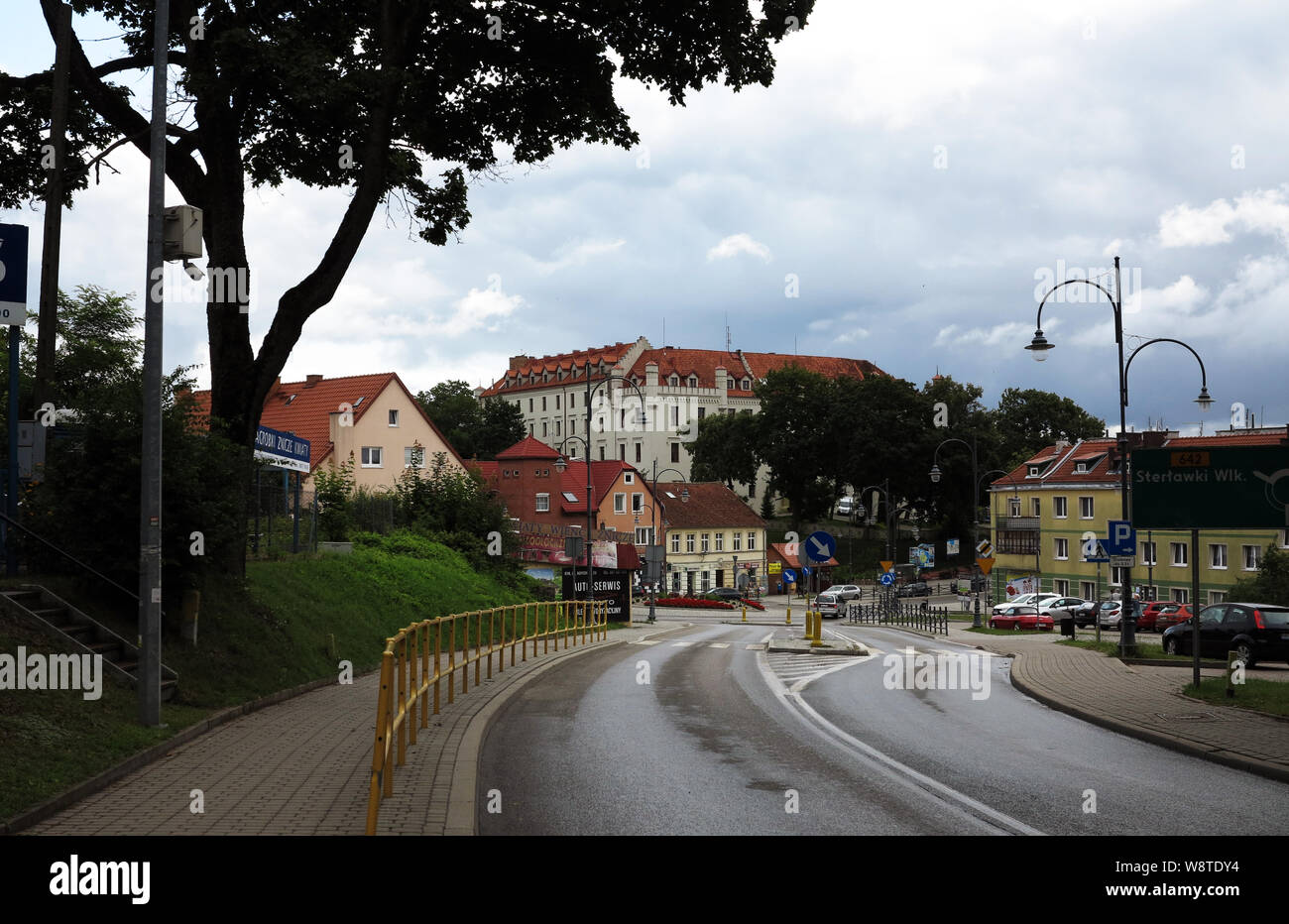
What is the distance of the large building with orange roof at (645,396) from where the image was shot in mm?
136875

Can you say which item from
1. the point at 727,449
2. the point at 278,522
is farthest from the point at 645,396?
the point at 278,522

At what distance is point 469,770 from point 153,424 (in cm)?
512

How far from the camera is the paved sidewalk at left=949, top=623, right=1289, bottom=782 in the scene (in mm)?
11797

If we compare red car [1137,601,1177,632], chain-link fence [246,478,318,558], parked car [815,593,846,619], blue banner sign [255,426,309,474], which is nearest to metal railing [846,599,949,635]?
parked car [815,593,846,619]

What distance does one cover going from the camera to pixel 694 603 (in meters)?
72.3

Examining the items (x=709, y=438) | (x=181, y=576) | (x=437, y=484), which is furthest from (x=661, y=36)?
(x=709, y=438)

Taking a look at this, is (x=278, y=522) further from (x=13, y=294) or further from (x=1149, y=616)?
(x=1149, y=616)

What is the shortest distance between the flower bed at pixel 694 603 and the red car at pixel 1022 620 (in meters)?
23.5

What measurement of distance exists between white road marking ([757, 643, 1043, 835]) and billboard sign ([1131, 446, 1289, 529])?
5.89 meters

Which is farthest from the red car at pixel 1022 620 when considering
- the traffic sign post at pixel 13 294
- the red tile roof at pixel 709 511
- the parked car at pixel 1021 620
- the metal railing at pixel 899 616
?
the red tile roof at pixel 709 511

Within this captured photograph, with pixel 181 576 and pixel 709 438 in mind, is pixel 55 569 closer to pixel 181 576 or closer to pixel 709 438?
pixel 181 576

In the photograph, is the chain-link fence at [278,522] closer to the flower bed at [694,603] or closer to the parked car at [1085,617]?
the parked car at [1085,617]

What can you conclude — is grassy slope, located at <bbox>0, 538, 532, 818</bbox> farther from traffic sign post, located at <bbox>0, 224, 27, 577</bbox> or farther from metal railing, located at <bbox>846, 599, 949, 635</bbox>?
metal railing, located at <bbox>846, 599, 949, 635</bbox>
